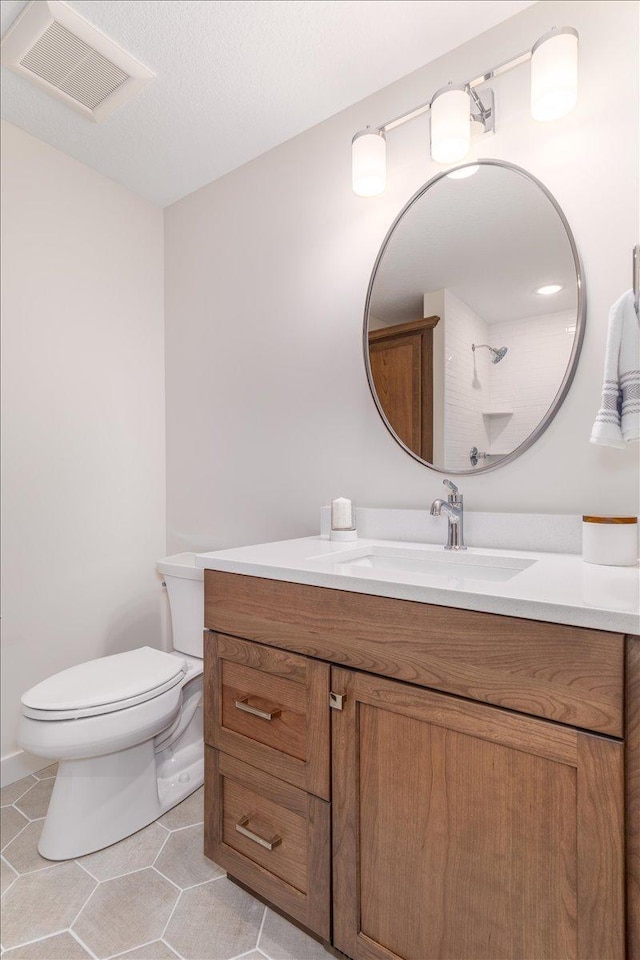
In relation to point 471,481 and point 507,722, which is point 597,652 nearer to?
point 507,722

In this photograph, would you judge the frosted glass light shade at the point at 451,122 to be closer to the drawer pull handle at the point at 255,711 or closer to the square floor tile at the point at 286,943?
the drawer pull handle at the point at 255,711

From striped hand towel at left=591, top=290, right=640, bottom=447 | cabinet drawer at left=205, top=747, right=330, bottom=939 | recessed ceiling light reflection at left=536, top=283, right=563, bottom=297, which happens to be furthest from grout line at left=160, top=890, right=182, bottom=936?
recessed ceiling light reflection at left=536, top=283, right=563, bottom=297

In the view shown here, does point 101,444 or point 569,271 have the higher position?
point 569,271

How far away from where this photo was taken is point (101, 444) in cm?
216

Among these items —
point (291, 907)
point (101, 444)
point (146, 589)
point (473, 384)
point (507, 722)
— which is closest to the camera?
point (507, 722)

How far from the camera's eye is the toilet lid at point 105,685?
1.38m

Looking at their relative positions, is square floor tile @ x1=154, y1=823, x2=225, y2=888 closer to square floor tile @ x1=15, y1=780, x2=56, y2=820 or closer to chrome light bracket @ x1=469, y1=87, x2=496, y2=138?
square floor tile @ x1=15, y1=780, x2=56, y2=820

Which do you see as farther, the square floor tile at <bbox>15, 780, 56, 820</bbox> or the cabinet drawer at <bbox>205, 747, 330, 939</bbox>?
the square floor tile at <bbox>15, 780, 56, 820</bbox>

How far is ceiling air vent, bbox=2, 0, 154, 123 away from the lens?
1413mm

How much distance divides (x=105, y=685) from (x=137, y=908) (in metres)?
0.54

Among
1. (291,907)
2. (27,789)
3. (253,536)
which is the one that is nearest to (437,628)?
(291,907)

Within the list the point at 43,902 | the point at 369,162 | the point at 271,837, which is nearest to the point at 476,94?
the point at 369,162

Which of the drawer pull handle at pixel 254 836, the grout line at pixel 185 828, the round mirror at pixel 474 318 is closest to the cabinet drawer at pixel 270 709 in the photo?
the drawer pull handle at pixel 254 836

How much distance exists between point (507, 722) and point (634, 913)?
0.28m
